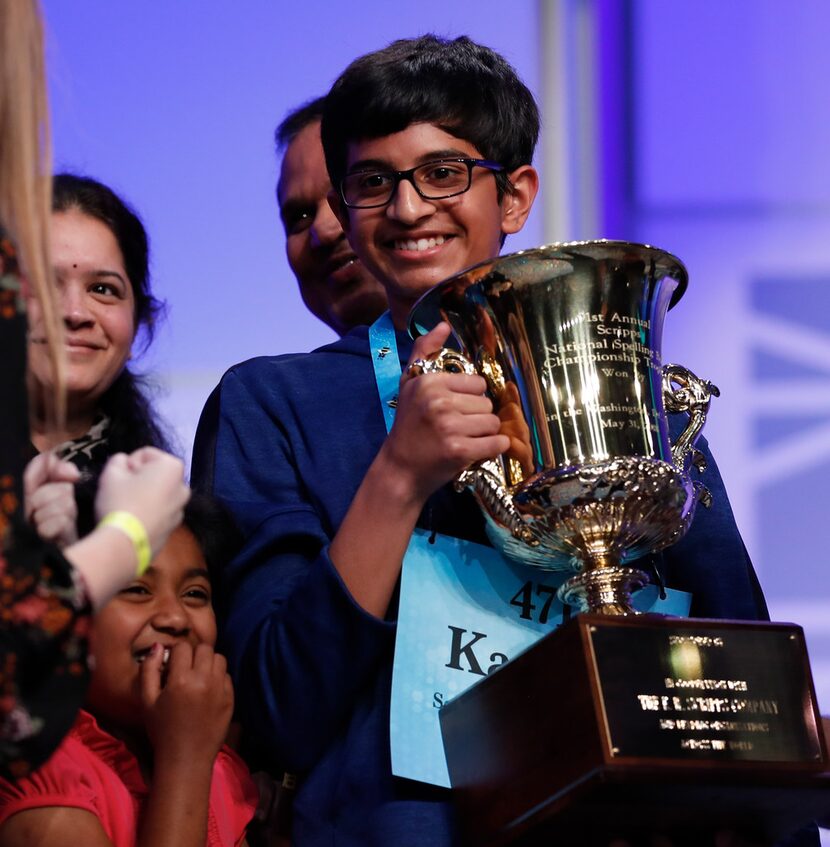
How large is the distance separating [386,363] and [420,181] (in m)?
0.21

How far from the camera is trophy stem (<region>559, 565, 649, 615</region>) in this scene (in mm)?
1405

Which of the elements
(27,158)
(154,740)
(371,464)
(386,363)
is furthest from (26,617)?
(386,363)

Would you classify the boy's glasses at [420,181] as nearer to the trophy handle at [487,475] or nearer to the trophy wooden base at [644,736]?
the trophy handle at [487,475]

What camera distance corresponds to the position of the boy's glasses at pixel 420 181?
66.1 inches

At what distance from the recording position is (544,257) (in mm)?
1450

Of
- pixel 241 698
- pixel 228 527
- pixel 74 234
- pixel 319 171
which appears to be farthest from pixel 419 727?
pixel 319 171

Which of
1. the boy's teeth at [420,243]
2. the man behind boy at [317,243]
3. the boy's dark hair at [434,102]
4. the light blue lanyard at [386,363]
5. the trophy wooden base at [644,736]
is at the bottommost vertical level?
the trophy wooden base at [644,736]


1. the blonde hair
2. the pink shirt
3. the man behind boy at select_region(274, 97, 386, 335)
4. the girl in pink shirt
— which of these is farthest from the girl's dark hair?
the man behind boy at select_region(274, 97, 386, 335)

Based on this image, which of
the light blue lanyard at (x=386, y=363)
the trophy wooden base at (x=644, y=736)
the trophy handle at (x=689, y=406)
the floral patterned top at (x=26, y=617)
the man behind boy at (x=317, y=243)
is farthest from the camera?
the man behind boy at (x=317, y=243)

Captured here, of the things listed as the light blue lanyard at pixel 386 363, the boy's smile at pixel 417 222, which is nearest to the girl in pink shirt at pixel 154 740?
the light blue lanyard at pixel 386 363

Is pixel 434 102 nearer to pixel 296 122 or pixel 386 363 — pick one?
pixel 386 363

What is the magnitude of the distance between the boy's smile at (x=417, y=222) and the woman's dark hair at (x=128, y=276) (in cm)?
40

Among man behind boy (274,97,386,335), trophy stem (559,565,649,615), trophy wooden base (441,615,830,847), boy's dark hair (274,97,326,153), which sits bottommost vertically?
trophy wooden base (441,615,830,847)

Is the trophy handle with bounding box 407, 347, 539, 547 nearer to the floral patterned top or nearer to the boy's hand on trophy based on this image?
the boy's hand on trophy
